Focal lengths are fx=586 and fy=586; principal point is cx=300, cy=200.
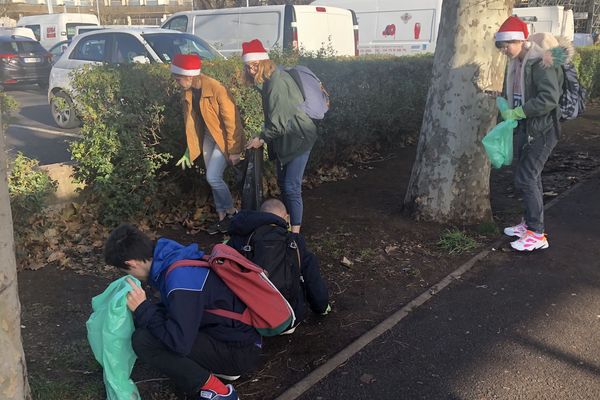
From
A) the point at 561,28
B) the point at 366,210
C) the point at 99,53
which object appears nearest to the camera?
the point at 366,210

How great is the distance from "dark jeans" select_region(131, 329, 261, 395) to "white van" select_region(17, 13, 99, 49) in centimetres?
2636

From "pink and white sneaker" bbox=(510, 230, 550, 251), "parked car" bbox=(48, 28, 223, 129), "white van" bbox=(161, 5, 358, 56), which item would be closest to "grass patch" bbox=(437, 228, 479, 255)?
"pink and white sneaker" bbox=(510, 230, 550, 251)

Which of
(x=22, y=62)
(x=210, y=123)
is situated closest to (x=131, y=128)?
(x=210, y=123)

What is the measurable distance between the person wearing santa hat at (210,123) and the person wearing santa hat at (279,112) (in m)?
0.41

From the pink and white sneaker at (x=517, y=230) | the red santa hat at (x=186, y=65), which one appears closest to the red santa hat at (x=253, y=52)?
the red santa hat at (x=186, y=65)

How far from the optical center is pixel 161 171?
18.7 ft

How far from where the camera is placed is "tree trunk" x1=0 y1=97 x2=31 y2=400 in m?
2.10

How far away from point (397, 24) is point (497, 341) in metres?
15.0

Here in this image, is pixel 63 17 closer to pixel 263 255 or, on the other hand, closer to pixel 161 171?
pixel 161 171

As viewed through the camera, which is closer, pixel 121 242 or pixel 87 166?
pixel 121 242

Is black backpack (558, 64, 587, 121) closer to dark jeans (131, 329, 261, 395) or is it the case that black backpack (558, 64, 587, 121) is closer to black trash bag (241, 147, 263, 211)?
black trash bag (241, 147, 263, 211)

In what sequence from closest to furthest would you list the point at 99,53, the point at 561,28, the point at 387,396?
1. the point at 387,396
2. the point at 99,53
3. the point at 561,28

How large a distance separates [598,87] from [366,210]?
12.8m

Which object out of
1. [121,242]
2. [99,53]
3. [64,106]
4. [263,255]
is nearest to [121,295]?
[121,242]
